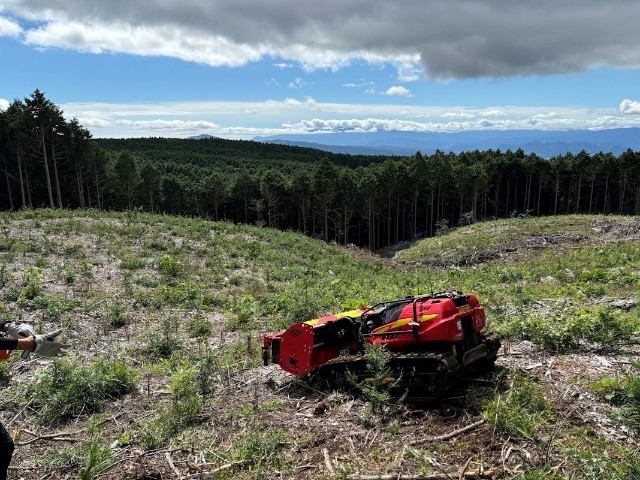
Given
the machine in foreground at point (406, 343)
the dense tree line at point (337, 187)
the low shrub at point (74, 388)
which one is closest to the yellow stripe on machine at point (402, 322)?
the machine in foreground at point (406, 343)

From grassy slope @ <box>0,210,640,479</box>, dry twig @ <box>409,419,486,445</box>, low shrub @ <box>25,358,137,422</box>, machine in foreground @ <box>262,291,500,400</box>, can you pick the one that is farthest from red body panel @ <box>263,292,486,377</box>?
low shrub @ <box>25,358,137,422</box>

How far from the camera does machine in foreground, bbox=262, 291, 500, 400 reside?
6934 mm

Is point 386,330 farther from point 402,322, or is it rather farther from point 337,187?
point 337,187

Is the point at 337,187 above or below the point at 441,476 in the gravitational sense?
below

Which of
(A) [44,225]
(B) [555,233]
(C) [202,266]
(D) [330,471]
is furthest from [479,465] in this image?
(B) [555,233]

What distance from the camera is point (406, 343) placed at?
726 cm

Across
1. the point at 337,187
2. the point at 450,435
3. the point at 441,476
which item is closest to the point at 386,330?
the point at 450,435

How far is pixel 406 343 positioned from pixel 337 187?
186 feet

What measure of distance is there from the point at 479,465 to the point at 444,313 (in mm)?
2291

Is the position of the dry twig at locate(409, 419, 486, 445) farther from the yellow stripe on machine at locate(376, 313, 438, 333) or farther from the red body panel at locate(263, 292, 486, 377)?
the yellow stripe on machine at locate(376, 313, 438, 333)

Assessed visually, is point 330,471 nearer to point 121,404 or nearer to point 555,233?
point 121,404

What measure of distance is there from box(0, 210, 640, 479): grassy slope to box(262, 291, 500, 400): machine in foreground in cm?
41

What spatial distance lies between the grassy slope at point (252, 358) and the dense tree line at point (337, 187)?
3491 cm

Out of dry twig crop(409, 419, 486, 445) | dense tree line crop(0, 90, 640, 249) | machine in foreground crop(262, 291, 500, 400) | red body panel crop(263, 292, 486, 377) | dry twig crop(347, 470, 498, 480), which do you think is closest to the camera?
dry twig crop(347, 470, 498, 480)
